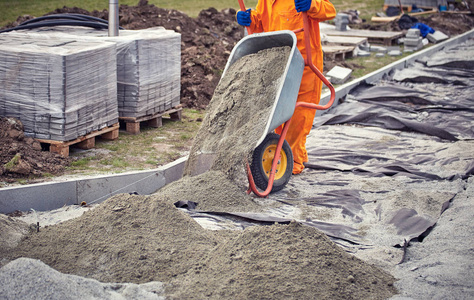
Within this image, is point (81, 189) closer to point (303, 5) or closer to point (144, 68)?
point (144, 68)

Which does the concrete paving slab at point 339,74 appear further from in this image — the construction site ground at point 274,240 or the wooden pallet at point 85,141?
the wooden pallet at point 85,141

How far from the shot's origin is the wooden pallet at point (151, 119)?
6406mm

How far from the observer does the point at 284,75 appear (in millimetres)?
4512

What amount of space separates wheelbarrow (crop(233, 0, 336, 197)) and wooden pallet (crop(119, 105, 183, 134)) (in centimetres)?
186

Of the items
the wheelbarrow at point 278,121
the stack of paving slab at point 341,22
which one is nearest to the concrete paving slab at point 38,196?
the wheelbarrow at point 278,121

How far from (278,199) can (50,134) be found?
245 cm

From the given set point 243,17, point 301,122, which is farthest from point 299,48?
point 301,122

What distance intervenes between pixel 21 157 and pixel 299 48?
9.52ft

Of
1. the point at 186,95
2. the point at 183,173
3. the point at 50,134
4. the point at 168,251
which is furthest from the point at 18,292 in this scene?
the point at 186,95

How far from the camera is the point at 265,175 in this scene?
4766mm

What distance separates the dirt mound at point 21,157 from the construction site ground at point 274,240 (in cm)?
4

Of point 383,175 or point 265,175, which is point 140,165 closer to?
point 265,175

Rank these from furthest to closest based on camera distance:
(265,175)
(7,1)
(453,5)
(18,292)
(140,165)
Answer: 1. (453,5)
2. (7,1)
3. (140,165)
4. (265,175)
5. (18,292)

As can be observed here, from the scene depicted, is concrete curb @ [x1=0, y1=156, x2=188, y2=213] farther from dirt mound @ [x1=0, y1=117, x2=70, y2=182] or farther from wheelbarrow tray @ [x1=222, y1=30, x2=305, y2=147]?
wheelbarrow tray @ [x1=222, y1=30, x2=305, y2=147]
